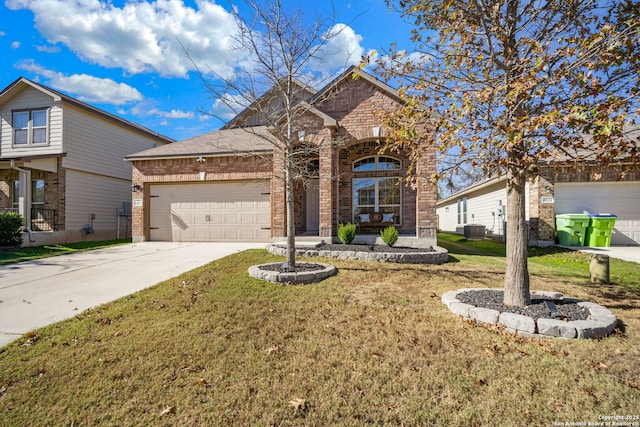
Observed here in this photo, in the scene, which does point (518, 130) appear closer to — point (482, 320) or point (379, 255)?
point (482, 320)

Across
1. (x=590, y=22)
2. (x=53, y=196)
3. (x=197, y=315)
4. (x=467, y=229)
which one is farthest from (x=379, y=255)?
(x=53, y=196)

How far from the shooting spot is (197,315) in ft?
13.8

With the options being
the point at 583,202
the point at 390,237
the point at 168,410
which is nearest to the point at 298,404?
the point at 168,410

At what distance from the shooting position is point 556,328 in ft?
11.4

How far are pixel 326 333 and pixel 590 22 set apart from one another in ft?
17.4

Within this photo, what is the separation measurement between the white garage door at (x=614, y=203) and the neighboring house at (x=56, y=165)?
1943 cm

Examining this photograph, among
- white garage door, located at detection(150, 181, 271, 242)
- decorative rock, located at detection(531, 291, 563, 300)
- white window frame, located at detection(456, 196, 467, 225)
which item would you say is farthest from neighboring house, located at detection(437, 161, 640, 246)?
white garage door, located at detection(150, 181, 271, 242)

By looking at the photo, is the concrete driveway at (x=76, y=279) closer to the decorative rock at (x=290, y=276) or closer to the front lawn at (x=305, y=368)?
the front lawn at (x=305, y=368)

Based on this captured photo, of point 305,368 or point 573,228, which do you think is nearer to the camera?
point 305,368

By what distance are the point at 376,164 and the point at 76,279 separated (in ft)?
31.0

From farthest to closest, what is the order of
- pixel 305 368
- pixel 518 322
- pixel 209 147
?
1. pixel 209 147
2. pixel 518 322
3. pixel 305 368

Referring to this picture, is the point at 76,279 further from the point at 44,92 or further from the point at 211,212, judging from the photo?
the point at 44,92

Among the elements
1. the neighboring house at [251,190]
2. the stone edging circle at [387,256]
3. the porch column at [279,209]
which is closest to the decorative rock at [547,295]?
the stone edging circle at [387,256]

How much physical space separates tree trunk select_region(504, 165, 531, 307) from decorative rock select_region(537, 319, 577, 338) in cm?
66
